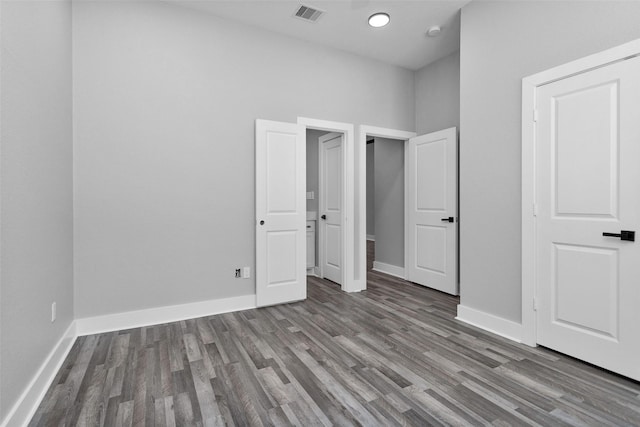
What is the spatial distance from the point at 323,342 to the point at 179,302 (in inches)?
59.9

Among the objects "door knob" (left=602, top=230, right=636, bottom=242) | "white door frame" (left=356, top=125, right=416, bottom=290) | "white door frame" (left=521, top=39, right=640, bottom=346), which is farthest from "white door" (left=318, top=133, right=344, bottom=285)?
"door knob" (left=602, top=230, right=636, bottom=242)

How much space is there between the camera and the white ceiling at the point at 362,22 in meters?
3.18

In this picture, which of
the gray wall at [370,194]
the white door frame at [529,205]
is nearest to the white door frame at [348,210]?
the white door frame at [529,205]

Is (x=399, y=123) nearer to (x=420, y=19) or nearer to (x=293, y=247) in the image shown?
(x=420, y=19)

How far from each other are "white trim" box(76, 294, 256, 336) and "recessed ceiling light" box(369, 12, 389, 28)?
3.20m

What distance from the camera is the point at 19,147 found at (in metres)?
1.71

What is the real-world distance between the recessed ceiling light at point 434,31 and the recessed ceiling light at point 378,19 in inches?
20.7

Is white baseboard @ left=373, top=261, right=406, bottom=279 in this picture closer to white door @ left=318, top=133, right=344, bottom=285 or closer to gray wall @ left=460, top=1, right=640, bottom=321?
white door @ left=318, top=133, right=344, bottom=285

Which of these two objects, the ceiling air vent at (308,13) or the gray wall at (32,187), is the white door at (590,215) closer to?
the ceiling air vent at (308,13)

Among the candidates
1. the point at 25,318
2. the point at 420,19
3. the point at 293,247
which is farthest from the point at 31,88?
the point at 420,19

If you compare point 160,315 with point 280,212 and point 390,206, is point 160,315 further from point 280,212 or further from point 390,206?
point 390,206

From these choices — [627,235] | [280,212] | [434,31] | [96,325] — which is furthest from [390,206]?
[96,325]

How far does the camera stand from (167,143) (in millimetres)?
3143

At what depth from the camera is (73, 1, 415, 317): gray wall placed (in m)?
2.86
